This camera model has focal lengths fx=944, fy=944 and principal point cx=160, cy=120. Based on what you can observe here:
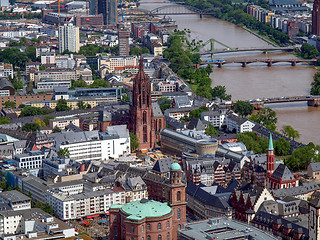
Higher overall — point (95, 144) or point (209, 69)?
point (95, 144)

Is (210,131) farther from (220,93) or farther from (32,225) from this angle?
(32,225)

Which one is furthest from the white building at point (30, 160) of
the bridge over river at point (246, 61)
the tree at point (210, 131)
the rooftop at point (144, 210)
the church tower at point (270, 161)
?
the bridge over river at point (246, 61)

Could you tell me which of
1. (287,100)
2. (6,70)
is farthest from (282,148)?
(6,70)

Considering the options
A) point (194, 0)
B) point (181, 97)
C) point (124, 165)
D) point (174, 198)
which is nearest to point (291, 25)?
point (194, 0)

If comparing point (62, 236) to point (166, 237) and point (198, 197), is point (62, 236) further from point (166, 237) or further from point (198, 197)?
point (198, 197)

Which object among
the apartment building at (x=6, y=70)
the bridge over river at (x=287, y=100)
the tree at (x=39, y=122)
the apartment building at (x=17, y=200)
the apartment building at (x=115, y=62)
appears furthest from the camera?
the apartment building at (x=115, y=62)

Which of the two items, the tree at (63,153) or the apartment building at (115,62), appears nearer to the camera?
the tree at (63,153)

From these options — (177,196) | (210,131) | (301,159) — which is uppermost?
(177,196)

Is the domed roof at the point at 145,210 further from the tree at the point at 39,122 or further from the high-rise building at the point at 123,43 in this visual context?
the high-rise building at the point at 123,43
